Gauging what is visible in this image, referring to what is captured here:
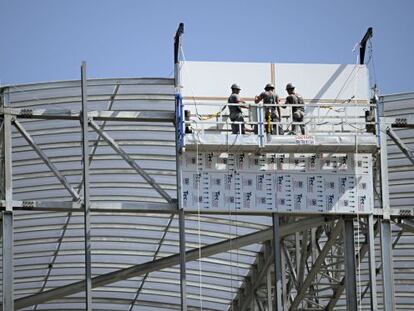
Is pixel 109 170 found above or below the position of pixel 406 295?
above

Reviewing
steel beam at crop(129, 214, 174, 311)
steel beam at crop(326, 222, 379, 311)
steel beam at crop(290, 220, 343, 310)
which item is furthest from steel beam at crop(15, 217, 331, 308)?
steel beam at crop(129, 214, 174, 311)

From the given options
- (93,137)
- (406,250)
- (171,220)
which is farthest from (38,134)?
(406,250)

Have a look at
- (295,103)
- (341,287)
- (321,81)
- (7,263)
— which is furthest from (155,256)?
(7,263)

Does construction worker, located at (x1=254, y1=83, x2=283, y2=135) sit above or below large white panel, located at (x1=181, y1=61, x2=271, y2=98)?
below

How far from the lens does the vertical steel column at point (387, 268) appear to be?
136 ft

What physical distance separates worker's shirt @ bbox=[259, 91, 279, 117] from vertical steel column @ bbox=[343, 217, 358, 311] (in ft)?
13.6

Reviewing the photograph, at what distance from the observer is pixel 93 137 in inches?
1881

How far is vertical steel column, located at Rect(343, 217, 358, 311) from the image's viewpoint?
41375 mm

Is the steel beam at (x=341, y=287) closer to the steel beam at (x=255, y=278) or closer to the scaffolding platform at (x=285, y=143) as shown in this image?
the steel beam at (x=255, y=278)

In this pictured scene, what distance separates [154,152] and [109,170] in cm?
195

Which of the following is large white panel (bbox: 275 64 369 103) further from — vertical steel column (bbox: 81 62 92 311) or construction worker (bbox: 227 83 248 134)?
vertical steel column (bbox: 81 62 92 311)

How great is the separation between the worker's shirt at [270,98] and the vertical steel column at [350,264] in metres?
4.13

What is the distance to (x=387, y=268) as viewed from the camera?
137ft

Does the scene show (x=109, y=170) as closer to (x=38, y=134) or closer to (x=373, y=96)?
(x=38, y=134)
